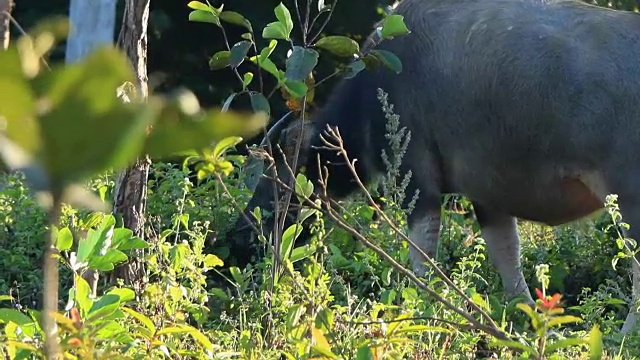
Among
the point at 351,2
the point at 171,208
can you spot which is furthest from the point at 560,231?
the point at 351,2

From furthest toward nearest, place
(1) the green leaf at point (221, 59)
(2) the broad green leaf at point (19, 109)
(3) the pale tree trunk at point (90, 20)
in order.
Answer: (3) the pale tree trunk at point (90, 20) → (1) the green leaf at point (221, 59) → (2) the broad green leaf at point (19, 109)

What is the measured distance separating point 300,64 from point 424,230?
7.14 feet

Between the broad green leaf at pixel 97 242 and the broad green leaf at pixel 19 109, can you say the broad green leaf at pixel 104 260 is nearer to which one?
the broad green leaf at pixel 97 242

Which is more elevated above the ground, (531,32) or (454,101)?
(531,32)

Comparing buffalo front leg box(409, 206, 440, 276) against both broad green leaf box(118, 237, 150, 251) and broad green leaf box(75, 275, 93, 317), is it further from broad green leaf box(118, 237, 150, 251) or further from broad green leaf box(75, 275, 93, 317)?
broad green leaf box(75, 275, 93, 317)

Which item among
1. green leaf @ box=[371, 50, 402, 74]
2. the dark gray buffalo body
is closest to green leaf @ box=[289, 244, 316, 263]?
green leaf @ box=[371, 50, 402, 74]

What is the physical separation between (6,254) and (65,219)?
2.75ft

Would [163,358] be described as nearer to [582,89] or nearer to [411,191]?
[582,89]

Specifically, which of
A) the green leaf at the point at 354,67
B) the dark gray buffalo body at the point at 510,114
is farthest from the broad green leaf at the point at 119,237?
the dark gray buffalo body at the point at 510,114

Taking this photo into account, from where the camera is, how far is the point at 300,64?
3.40 metres

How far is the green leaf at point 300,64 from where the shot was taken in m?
3.37

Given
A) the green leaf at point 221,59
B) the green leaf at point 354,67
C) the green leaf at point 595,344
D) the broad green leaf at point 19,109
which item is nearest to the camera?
the broad green leaf at point 19,109

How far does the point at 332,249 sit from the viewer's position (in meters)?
4.84

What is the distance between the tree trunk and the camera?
3619 millimetres
